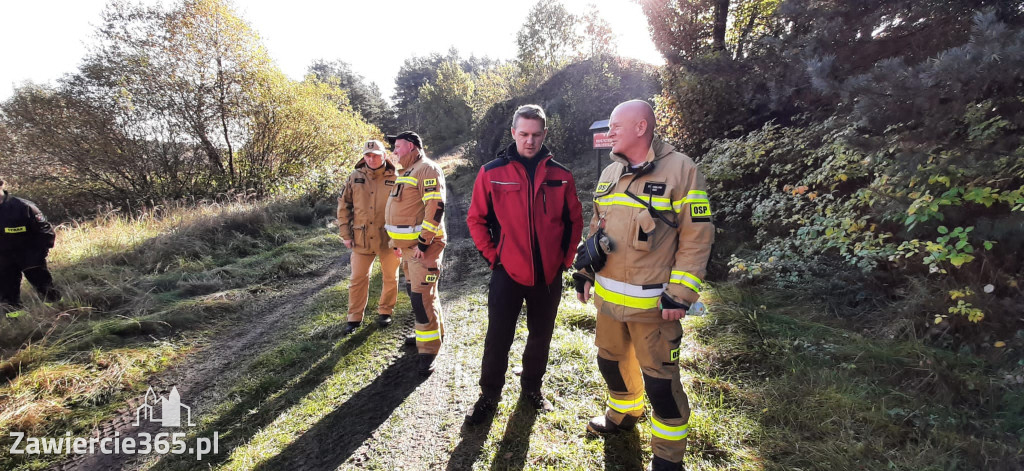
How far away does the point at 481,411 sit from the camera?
8.86 feet

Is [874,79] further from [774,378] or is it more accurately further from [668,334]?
[668,334]

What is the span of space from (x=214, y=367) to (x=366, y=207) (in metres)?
2.15

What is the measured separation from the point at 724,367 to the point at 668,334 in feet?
4.99

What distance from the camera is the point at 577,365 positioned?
3.32 m

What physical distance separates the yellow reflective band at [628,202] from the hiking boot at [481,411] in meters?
1.65

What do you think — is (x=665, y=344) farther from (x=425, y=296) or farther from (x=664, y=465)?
(x=425, y=296)

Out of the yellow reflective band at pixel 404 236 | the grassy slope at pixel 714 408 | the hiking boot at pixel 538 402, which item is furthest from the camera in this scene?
the yellow reflective band at pixel 404 236

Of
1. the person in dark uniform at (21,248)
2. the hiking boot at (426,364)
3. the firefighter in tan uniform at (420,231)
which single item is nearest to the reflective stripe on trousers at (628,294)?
Answer: the firefighter in tan uniform at (420,231)

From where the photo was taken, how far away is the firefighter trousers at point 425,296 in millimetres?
3391

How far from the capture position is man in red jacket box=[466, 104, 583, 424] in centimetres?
244

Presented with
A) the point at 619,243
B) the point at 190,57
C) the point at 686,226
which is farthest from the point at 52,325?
the point at 190,57

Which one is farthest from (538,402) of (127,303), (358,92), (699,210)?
(358,92)

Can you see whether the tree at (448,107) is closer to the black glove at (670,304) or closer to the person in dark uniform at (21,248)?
the person in dark uniform at (21,248)

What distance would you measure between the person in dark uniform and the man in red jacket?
5851 millimetres
